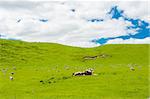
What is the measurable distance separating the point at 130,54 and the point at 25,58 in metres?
38.9

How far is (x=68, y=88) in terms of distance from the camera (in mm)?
47469

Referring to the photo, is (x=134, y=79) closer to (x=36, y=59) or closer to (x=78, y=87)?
(x=78, y=87)

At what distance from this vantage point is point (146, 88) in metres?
45.0

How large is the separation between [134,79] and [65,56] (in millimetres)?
87572

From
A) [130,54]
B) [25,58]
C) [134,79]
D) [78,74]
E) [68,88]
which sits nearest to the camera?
[68,88]

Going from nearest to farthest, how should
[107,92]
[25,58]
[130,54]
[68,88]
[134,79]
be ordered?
[107,92] < [68,88] < [134,79] < [25,58] < [130,54]

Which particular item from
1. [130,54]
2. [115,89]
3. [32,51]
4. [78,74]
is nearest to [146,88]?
[115,89]

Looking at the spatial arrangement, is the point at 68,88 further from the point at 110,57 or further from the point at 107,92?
the point at 110,57

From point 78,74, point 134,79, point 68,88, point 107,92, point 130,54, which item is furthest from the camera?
point 130,54

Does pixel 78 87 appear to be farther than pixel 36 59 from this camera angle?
No

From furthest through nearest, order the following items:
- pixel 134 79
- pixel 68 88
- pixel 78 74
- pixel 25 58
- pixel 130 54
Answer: pixel 130 54
pixel 25 58
pixel 78 74
pixel 134 79
pixel 68 88

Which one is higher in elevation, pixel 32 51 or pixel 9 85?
pixel 32 51

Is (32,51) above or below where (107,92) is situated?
above

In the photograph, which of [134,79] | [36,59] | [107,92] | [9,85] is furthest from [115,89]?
[36,59]
